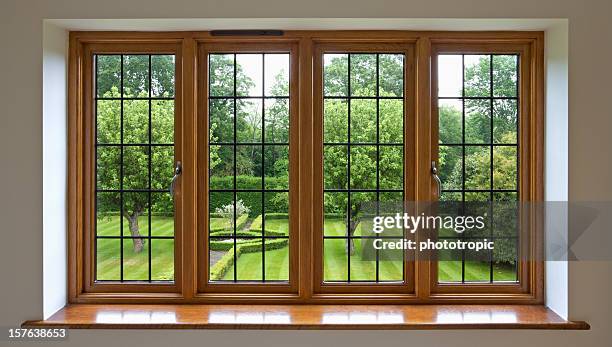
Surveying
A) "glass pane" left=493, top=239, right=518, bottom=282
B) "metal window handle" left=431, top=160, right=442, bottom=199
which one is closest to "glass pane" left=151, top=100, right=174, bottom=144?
"metal window handle" left=431, top=160, right=442, bottom=199

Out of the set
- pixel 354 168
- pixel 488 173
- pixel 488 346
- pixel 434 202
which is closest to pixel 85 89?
pixel 354 168

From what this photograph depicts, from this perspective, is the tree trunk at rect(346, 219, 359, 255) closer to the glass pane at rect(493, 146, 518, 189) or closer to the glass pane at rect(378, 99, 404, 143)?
the glass pane at rect(378, 99, 404, 143)

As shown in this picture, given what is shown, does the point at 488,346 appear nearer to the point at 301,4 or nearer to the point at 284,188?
the point at 284,188

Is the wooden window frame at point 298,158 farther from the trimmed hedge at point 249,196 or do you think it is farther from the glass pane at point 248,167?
the glass pane at point 248,167

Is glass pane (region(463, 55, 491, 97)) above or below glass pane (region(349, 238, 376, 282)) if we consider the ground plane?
above

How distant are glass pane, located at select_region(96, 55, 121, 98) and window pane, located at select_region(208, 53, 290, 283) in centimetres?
55

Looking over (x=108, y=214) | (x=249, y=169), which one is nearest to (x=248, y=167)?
(x=249, y=169)

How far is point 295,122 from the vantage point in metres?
3.02

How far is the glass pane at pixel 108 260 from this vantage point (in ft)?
10.1

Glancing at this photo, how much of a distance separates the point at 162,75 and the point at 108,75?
32cm

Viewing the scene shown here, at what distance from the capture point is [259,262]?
3.07 m

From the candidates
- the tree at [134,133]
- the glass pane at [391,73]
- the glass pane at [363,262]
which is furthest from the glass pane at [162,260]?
the glass pane at [391,73]

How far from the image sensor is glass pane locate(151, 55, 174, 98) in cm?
304

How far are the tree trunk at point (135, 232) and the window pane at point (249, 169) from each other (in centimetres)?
42
